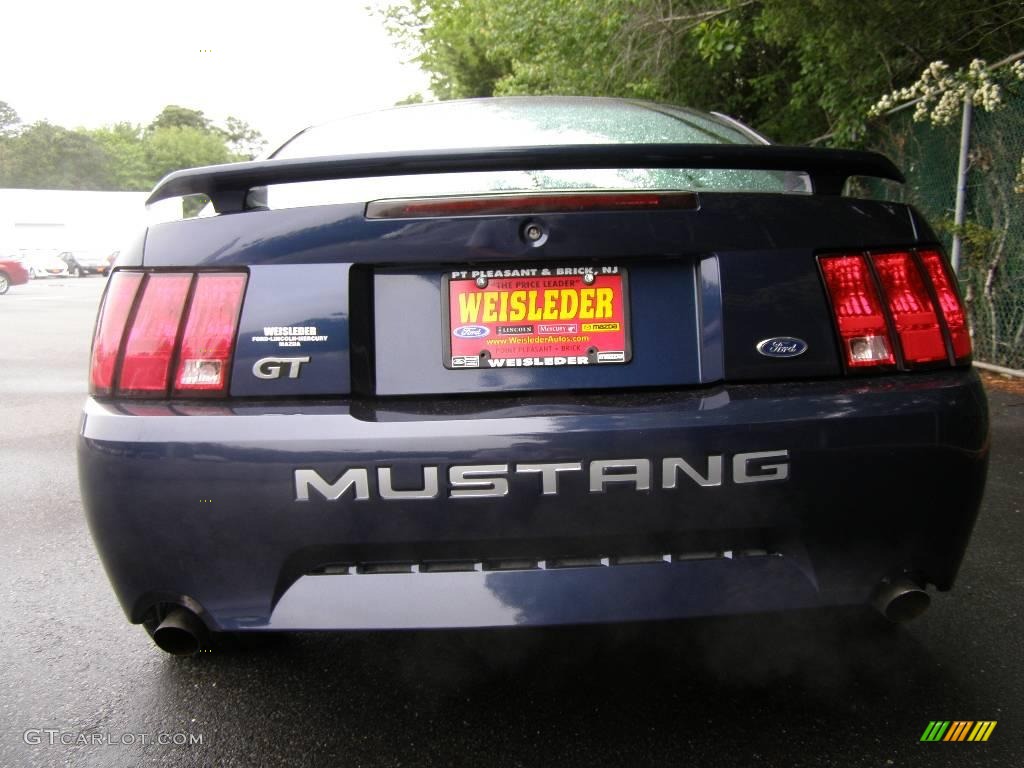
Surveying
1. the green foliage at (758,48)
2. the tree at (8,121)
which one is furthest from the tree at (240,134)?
the green foliage at (758,48)

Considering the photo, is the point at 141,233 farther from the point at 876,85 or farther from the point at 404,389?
the point at 876,85

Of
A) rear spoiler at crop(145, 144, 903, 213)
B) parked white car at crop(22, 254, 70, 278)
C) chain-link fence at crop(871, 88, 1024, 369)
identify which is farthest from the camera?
parked white car at crop(22, 254, 70, 278)

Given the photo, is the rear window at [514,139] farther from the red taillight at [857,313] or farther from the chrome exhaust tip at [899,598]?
the chrome exhaust tip at [899,598]

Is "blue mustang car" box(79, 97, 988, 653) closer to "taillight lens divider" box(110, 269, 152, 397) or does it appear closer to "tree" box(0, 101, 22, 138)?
"taillight lens divider" box(110, 269, 152, 397)

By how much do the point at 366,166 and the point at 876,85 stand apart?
700cm

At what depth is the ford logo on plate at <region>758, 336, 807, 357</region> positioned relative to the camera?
184 cm

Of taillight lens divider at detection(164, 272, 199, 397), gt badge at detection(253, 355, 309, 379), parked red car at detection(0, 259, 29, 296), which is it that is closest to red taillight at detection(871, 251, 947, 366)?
gt badge at detection(253, 355, 309, 379)

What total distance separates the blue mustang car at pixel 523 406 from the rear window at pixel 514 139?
173 millimetres

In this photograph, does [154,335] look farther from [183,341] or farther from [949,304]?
[949,304]

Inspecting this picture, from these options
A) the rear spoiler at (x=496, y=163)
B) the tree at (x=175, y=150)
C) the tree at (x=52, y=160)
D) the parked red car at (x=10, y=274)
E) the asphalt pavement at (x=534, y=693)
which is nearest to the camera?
the rear spoiler at (x=496, y=163)

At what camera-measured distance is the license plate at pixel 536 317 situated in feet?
5.98

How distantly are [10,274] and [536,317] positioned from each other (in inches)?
1150

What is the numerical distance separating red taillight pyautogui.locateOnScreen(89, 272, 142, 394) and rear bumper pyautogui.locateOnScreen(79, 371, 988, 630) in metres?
0.11

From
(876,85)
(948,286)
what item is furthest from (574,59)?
(948,286)
